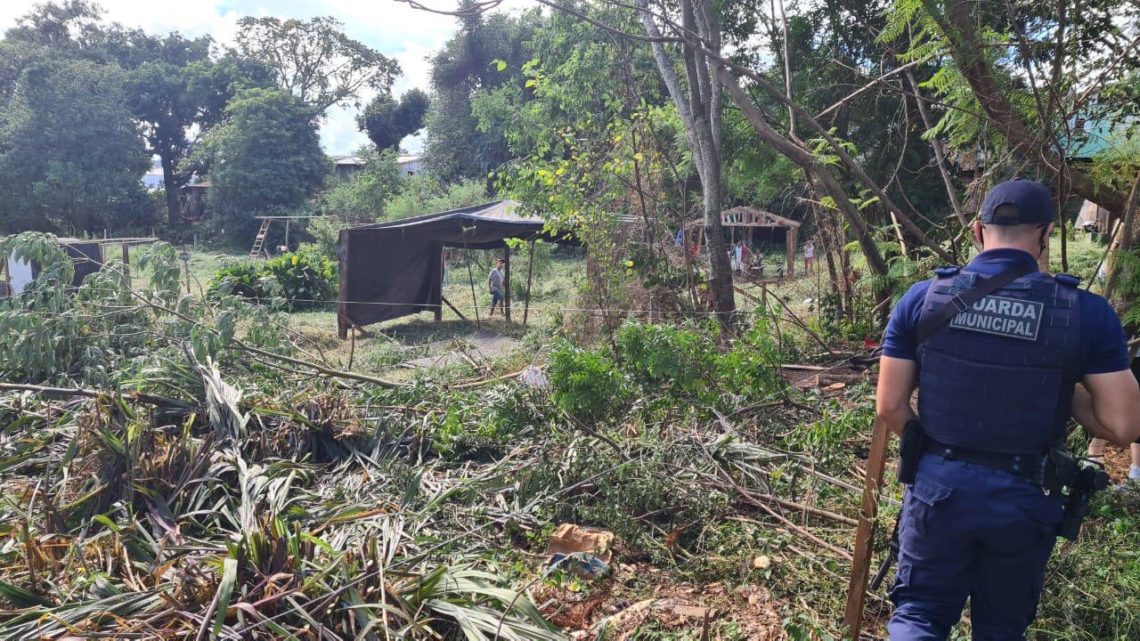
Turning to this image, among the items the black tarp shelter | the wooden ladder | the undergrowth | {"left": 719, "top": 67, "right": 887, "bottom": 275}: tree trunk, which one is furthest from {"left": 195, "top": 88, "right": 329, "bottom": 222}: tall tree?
{"left": 719, "top": 67, "right": 887, "bottom": 275}: tree trunk

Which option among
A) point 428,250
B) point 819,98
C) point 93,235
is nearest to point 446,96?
point 93,235

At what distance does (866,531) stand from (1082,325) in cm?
90

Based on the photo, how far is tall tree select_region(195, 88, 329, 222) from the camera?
3291 cm

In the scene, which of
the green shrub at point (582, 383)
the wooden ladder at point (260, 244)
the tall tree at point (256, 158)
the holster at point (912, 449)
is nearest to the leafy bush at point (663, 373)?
the green shrub at point (582, 383)

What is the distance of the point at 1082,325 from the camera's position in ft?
7.04

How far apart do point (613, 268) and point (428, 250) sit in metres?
5.08

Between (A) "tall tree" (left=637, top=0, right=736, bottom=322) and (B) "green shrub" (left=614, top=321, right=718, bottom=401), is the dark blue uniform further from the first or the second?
(A) "tall tree" (left=637, top=0, right=736, bottom=322)

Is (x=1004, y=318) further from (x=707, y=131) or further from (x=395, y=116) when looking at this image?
(x=395, y=116)

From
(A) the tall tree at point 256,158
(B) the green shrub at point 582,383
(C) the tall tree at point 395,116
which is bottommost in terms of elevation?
(B) the green shrub at point 582,383

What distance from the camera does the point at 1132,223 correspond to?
177 inches

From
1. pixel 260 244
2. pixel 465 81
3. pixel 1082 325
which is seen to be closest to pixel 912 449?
pixel 1082 325

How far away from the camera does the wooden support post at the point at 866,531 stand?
2529 mm

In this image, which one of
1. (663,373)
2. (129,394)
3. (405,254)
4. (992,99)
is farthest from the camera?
(405,254)

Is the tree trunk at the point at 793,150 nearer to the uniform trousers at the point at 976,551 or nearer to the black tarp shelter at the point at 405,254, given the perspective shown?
the uniform trousers at the point at 976,551
